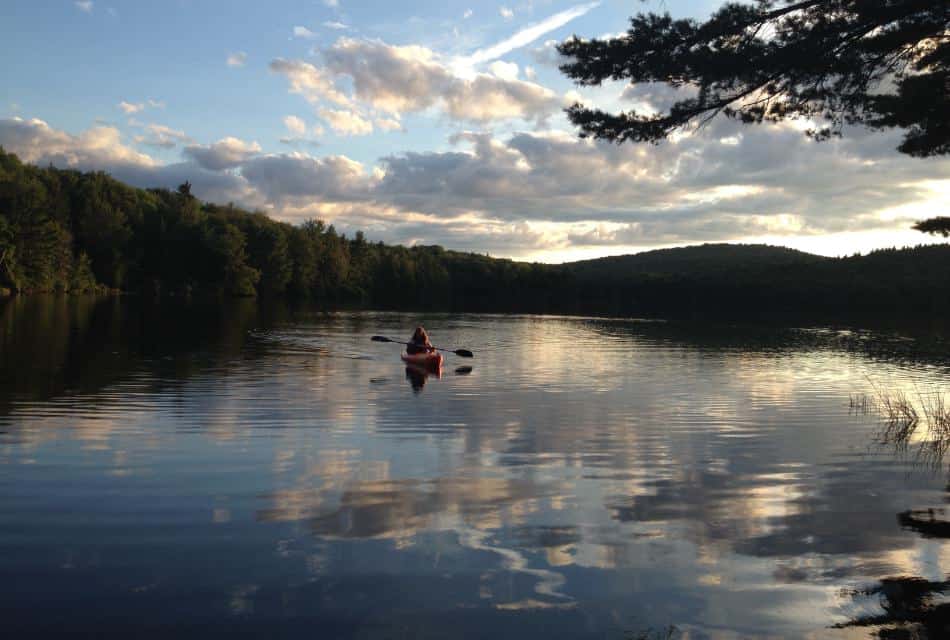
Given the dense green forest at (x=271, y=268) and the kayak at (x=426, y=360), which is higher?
the dense green forest at (x=271, y=268)

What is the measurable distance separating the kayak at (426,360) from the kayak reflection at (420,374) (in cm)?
14

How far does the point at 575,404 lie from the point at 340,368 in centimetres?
Result: 1261

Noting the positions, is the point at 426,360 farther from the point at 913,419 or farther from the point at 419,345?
the point at 913,419

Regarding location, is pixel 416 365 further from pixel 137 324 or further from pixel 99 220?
pixel 99 220

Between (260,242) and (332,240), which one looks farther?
(332,240)

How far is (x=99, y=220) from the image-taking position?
400 feet

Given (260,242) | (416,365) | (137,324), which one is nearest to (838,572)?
(416,365)

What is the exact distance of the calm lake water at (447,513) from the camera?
25.5ft

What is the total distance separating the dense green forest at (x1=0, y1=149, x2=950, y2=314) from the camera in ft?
351

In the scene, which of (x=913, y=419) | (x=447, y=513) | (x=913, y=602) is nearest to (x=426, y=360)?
(x=913, y=419)

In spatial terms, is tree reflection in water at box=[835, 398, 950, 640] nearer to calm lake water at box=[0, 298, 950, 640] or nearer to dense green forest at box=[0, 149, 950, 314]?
calm lake water at box=[0, 298, 950, 640]

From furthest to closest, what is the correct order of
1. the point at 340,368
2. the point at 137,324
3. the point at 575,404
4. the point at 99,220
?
the point at 99,220 < the point at 137,324 < the point at 340,368 < the point at 575,404

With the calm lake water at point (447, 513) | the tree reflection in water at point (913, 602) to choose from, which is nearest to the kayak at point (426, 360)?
the calm lake water at point (447, 513)

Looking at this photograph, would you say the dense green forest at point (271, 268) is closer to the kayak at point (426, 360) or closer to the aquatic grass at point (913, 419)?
the kayak at point (426, 360)
